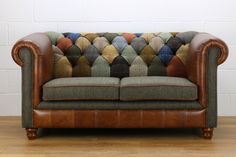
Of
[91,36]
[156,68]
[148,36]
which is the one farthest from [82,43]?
[156,68]

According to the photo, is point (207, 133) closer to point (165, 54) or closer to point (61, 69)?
point (165, 54)

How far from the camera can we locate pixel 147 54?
411cm

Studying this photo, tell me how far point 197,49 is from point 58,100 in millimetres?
1222

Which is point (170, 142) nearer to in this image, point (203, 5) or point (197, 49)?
point (197, 49)

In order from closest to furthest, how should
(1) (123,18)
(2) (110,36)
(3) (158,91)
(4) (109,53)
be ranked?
(3) (158,91)
(4) (109,53)
(2) (110,36)
(1) (123,18)

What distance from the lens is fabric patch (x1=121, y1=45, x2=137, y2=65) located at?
13.4ft

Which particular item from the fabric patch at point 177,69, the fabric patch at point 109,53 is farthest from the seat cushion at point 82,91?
the fabric patch at point 177,69

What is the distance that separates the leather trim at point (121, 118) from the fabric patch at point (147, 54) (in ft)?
2.29

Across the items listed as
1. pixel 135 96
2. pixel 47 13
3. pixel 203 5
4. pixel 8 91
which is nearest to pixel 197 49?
pixel 135 96

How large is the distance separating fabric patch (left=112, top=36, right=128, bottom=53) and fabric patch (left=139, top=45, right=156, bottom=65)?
192 mm

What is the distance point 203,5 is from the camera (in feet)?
14.5

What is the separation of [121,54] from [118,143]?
968 millimetres

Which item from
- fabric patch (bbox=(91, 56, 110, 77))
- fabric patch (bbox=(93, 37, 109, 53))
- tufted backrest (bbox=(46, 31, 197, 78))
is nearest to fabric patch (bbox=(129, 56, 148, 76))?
tufted backrest (bbox=(46, 31, 197, 78))

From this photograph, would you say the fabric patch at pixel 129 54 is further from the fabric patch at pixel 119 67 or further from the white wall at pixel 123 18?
the white wall at pixel 123 18
